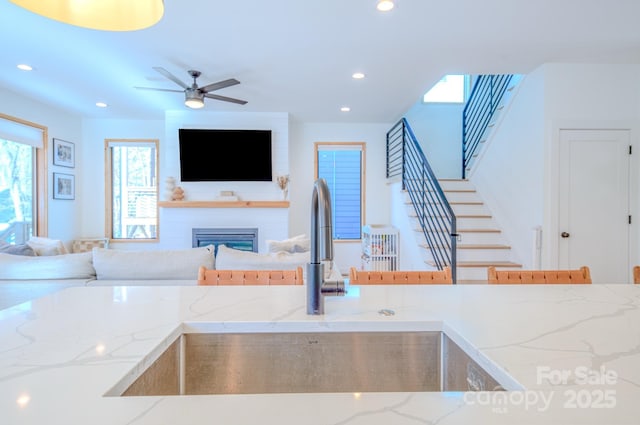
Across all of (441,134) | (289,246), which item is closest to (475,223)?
(441,134)

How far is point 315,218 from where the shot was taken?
0.96m

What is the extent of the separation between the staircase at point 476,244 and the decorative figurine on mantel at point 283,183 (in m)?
2.00

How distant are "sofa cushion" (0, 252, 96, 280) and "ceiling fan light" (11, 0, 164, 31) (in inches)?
81.3

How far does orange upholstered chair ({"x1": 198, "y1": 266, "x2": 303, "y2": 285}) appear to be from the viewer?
4.95ft

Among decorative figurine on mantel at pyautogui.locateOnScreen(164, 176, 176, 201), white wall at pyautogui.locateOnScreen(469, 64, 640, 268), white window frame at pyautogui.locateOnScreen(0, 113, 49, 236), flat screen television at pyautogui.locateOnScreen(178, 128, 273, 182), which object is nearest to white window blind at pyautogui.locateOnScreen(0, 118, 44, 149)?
white window frame at pyautogui.locateOnScreen(0, 113, 49, 236)

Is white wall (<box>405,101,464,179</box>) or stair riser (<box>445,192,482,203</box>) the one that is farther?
white wall (<box>405,101,464,179</box>)

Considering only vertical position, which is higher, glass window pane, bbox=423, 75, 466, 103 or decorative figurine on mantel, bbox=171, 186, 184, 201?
glass window pane, bbox=423, 75, 466, 103

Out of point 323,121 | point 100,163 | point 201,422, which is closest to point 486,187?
point 323,121

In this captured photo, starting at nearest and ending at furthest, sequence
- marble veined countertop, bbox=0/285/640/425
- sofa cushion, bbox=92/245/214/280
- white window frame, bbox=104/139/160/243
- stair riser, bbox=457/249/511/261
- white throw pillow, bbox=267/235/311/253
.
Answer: marble veined countertop, bbox=0/285/640/425 < sofa cushion, bbox=92/245/214/280 < white throw pillow, bbox=267/235/311/253 < stair riser, bbox=457/249/511/261 < white window frame, bbox=104/139/160/243

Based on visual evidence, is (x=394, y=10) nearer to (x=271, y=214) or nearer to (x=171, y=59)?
(x=171, y=59)

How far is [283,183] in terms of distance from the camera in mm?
5598

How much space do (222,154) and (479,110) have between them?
3960 mm

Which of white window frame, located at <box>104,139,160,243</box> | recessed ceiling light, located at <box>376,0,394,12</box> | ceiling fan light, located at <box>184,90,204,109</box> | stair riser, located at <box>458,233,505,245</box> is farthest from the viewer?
white window frame, located at <box>104,139,160,243</box>

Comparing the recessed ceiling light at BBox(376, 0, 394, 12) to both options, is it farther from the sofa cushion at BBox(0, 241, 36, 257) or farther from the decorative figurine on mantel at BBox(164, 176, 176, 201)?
the decorative figurine on mantel at BBox(164, 176, 176, 201)
